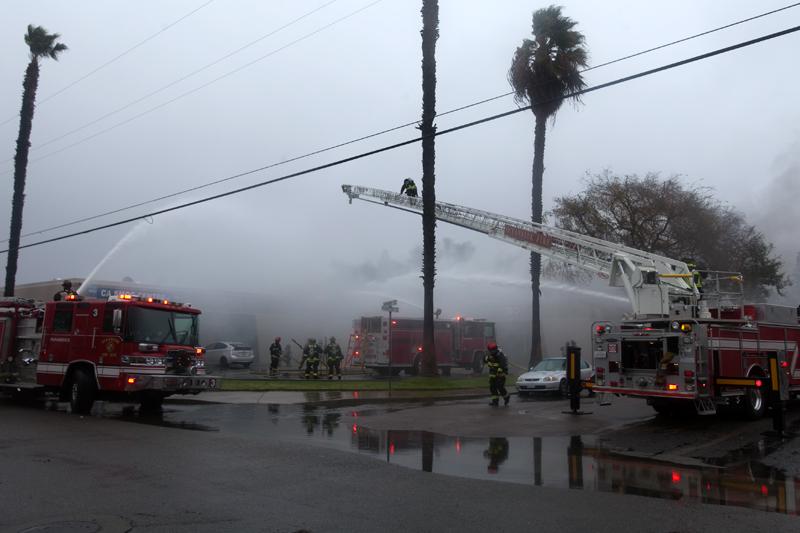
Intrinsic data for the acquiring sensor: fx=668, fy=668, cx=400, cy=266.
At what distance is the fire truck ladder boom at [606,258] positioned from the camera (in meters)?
14.5

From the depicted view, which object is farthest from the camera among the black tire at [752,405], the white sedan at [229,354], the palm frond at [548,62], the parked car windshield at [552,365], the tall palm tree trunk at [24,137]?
the white sedan at [229,354]

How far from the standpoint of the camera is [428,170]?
2159cm

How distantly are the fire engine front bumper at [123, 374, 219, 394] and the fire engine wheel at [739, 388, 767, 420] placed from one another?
1087cm

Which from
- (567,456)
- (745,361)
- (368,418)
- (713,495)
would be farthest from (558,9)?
(713,495)

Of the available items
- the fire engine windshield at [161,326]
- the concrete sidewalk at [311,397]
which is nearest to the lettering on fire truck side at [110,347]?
the fire engine windshield at [161,326]

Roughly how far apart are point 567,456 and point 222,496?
521 centimetres

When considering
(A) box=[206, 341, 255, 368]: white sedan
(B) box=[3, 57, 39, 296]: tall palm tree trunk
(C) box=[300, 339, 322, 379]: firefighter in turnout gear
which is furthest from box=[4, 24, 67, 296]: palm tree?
(C) box=[300, 339, 322, 379]: firefighter in turnout gear

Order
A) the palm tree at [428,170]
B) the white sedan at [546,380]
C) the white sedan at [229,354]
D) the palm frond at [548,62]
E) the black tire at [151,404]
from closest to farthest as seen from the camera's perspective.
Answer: the black tire at [151,404]
the white sedan at [546,380]
the palm tree at [428,170]
the palm frond at [548,62]
the white sedan at [229,354]

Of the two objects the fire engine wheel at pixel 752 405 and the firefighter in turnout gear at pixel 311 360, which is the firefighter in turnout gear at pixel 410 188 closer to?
the firefighter in turnout gear at pixel 311 360

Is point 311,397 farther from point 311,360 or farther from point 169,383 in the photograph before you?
point 311,360

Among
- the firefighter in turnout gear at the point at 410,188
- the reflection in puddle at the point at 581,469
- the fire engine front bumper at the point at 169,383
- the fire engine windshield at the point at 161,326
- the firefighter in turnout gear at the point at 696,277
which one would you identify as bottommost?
the reflection in puddle at the point at 581,469

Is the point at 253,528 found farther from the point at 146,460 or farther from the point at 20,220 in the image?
the point at 20,220

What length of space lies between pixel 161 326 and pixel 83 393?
82.8 inches

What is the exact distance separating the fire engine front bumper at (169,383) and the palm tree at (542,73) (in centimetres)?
1426
